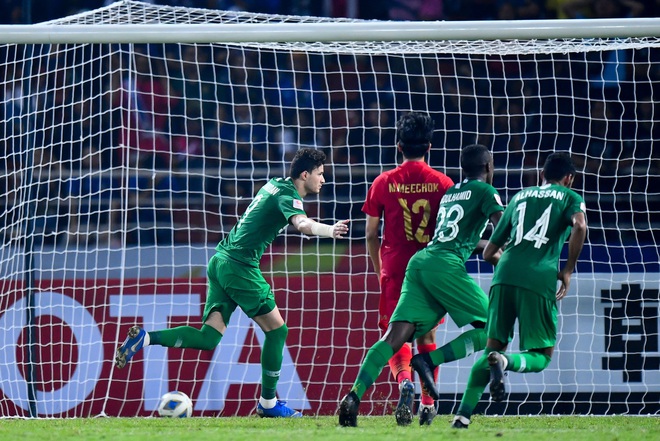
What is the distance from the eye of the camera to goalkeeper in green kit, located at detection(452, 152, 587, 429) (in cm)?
591

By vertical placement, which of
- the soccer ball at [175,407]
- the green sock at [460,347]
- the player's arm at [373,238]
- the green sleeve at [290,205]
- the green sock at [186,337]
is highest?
the green sleeve at [290,205]

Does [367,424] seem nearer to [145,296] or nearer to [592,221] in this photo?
[145,296]

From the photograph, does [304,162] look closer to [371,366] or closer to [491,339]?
[371,366]

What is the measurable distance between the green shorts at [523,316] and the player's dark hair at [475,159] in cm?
71

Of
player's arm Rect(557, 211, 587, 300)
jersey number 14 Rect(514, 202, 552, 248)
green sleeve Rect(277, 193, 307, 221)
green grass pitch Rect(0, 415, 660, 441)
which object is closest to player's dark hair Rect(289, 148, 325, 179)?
green sleeve Rect(277, 193, 307, 221)

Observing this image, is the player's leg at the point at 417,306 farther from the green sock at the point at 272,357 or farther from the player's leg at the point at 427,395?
the green sock at the point at 272,357

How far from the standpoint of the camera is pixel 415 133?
6621 millimetres

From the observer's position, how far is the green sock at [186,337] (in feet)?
23.3

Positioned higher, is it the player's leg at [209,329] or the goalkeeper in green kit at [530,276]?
the goalkeeper in green kit at [530,276]

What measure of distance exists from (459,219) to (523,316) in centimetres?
68

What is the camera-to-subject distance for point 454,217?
6277 mm

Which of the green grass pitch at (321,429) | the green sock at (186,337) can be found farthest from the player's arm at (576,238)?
the green sock at (186,337)

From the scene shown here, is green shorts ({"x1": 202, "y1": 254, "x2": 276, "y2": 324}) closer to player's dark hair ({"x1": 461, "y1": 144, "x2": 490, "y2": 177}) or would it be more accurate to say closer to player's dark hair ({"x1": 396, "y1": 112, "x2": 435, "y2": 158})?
player's dark hair ({"x1": 396, "y1": 112, "x2": 435, "y2": 158})

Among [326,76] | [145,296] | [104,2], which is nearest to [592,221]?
[326,76]
